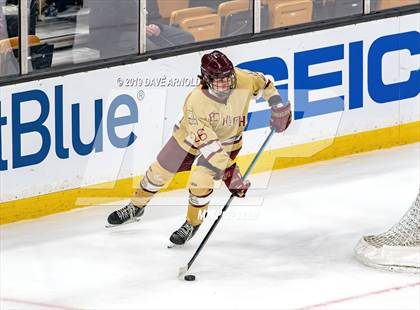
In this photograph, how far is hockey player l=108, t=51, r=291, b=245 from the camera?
9.27m

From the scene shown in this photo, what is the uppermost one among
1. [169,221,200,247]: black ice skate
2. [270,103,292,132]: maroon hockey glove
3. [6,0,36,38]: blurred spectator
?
[6,0,36,38]: blurred spectator

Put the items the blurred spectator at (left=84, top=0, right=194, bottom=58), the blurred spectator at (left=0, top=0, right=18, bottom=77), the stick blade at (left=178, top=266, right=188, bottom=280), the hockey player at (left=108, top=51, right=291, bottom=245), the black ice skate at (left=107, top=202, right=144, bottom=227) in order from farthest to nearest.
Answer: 1. the blurred spectator at (left=84, top=0, right=194, bottom=58)
2. the black ice skate at (left=107, top=202, right=144, bottom=227)
3. the blurred spectator at (left=0, top=0, right=18, bottom=77)
4. the hockey player at (left=108, top=51, right=291, bottom=245)
5. the stick blade at (left=178, top=266, right=188, bottom=280)

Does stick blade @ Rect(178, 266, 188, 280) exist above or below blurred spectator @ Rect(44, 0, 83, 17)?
below

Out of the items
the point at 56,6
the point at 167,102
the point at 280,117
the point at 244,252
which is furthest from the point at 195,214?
the point at 56,6

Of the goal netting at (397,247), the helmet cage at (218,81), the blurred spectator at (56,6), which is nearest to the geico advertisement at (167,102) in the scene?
the blurred spectator at (56,6)

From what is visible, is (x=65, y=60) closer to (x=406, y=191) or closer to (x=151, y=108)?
(x=151, y=108)

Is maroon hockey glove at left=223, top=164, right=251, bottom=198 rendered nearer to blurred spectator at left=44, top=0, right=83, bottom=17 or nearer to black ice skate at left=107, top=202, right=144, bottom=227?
black ice skate at left=107, top=202, right=144, bottom=227

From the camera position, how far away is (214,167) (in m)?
9.45

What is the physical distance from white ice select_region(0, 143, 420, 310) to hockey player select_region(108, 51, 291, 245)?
204mm

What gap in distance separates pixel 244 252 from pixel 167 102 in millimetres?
1347

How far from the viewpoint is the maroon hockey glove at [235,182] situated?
935 cm

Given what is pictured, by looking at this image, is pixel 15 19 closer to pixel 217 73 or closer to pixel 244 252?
pixel 217 73

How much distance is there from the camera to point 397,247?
9.29 m

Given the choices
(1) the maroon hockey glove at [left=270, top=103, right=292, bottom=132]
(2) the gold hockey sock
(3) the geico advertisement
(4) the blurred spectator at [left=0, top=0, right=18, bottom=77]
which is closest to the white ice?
(2) the gold hockey sock
